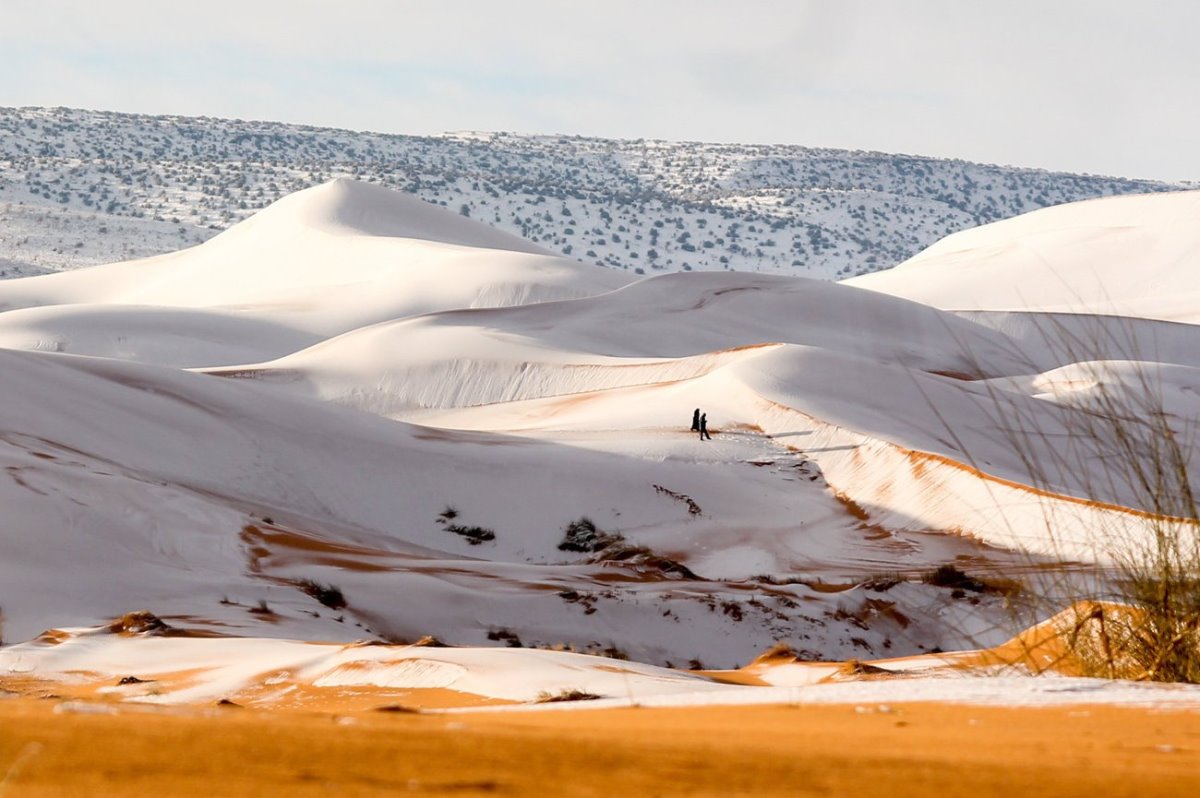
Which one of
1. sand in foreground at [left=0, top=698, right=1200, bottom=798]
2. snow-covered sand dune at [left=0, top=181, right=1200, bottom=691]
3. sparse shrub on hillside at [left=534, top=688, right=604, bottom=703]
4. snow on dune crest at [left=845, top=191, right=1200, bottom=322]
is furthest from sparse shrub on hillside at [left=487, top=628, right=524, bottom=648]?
snow on dune crest at [left=845, top=191, right=1200, bottom=322]

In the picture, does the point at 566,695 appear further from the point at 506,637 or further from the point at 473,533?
the point at 473,533

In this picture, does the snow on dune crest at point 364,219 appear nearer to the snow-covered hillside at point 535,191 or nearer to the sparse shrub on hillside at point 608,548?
the snow-covered hillside at point 535,191

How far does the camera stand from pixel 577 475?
19.0m

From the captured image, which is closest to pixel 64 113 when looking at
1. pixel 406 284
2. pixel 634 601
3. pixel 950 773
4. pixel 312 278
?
pixel 312 278

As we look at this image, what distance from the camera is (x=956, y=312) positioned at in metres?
40.5

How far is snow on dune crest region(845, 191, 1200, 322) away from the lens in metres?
52.8

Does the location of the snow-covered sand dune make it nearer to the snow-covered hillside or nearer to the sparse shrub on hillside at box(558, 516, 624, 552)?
the sparse shrub on hillside at box(558, 516, 624, 552)

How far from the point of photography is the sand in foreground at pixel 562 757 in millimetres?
2191

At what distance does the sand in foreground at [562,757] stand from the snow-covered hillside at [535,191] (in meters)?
70.9

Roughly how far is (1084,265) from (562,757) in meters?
55.5

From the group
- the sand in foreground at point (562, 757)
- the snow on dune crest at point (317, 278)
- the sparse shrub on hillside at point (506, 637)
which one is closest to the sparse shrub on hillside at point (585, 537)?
the sparse shrub on hillside at point (506, 637)

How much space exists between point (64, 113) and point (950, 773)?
108495 mm

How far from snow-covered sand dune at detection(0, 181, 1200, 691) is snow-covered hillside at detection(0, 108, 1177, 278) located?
143ft

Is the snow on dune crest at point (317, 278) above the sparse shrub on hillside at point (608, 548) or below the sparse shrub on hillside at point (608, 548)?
above
